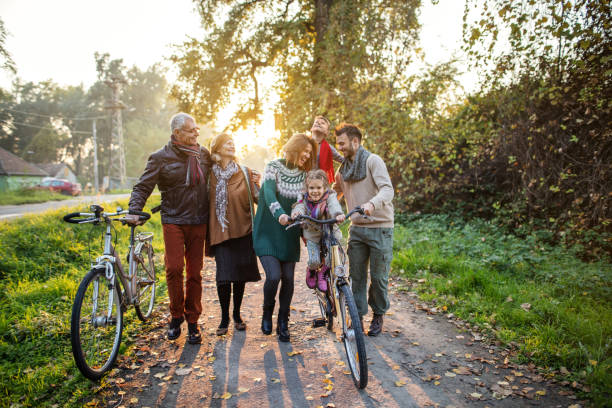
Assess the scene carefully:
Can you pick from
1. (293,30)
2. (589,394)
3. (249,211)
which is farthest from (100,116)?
(589,394)

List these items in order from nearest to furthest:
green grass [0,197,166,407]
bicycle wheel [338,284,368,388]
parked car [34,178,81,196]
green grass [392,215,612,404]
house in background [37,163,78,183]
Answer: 1. bicycle wheel [338,284,368,388]
2. green grass [0,197,166,407]
3. green grass [392,215,612,404]
4. parked car [34,178,81,196]
5. house in background [37,163,78,183]

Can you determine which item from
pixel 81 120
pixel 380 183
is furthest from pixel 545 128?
pixel 81 120

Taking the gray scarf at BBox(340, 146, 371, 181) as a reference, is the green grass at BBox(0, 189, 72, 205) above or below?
below

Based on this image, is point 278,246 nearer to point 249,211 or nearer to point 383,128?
point 249,211

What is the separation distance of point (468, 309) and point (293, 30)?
10.1 m

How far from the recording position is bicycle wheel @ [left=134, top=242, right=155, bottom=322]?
3945 mm

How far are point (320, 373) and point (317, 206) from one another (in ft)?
5.04

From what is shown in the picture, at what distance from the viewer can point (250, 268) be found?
3.91 metres

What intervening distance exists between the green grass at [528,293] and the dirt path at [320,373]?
322 millimetres

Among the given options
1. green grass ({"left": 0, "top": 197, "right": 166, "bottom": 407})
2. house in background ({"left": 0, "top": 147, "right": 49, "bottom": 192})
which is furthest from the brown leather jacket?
house in background ({"left": 0, "top": 147, "right": 49, "bottom": 192})

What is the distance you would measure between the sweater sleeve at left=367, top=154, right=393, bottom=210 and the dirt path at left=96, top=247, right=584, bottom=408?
1.54 meters

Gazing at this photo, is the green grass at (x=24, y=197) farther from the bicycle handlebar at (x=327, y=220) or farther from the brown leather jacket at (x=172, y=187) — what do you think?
the bicycle handlebar at (x=327, y=220)

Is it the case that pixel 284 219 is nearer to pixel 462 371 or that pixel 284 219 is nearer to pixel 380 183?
pixel 380 183

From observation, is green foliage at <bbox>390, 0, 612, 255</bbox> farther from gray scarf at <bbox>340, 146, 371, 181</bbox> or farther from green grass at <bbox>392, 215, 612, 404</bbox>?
gray scarf at <bbox>340, 146, 371, 181</bbox>
